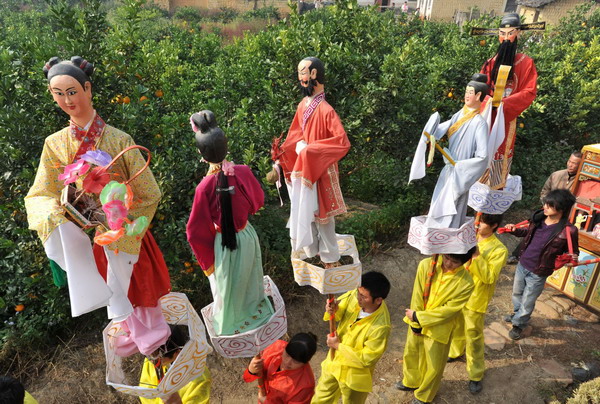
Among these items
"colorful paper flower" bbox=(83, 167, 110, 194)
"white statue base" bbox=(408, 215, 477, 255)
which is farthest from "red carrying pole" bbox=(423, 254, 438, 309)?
"colorful paper flower" bbox=(83, 167, 110, 194)

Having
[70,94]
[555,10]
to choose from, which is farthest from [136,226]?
[555,10]

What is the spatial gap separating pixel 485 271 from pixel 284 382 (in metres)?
2.44

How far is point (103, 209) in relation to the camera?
247cm

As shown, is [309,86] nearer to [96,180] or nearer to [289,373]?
[96,180]

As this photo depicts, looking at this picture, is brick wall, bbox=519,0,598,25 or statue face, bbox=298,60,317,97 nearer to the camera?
statue face, bbox=298,60,317,97

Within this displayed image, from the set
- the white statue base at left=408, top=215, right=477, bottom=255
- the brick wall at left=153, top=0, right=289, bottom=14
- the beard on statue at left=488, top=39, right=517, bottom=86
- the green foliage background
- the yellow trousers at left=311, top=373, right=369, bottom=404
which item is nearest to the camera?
the yellow trousers at left=311, top=373, right=369, bottom=404

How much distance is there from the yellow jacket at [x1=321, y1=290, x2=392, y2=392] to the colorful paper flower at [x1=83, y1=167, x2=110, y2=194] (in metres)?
2.13

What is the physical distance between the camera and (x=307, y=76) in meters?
3.45

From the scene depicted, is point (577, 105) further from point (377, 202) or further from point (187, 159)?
point (187, 159)

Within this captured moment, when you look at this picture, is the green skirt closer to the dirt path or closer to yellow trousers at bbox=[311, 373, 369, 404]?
yellow trousers at bbox=[311, 373, 369, 404]

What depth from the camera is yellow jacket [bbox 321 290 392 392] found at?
3535 mm

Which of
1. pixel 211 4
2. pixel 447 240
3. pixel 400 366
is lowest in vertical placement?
pixel 400 366

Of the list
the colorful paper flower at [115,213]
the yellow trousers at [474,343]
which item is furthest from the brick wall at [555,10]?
the colorful paper flower at [115,213]

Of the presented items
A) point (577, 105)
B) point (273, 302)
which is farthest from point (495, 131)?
point (577, 105)
